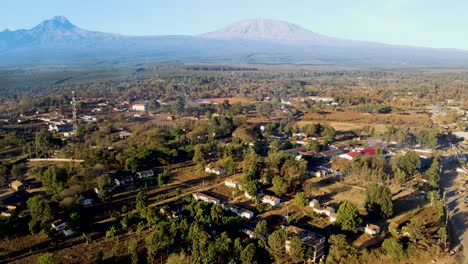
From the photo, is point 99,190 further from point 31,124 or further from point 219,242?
point 31,124

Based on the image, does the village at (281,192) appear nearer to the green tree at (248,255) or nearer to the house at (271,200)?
the house at (271,200)

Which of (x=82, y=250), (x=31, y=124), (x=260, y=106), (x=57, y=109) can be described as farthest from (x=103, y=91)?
(x=82, y=250)

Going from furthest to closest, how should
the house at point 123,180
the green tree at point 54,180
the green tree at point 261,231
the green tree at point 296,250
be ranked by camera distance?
the house at point 123,180, the green tree at point 54,180, the green tree at point 261,231, the green tree at point 296,250

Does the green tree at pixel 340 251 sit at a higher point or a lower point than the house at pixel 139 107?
higher

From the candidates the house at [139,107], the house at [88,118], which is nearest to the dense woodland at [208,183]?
the house at [88,118]

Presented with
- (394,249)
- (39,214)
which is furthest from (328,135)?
(39,214)

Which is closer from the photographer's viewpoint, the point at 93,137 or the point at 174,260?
the point at 174,260
